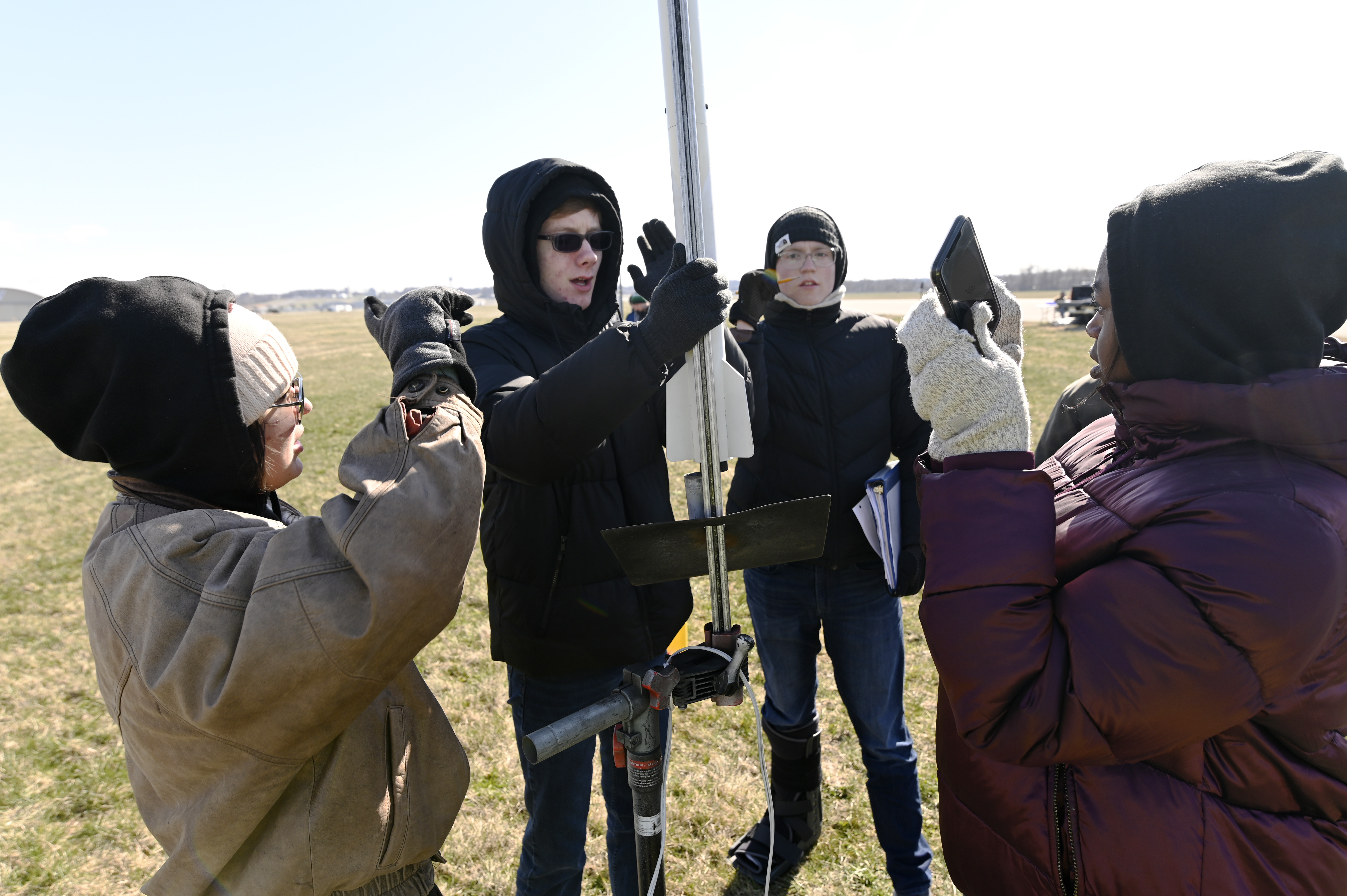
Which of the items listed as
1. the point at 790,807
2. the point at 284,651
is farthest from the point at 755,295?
the point at 284,651

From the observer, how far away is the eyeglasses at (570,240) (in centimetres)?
206

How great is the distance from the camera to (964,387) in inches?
50.1

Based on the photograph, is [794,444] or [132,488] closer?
[132,488]

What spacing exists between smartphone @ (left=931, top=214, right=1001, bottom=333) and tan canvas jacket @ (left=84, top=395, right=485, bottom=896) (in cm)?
89

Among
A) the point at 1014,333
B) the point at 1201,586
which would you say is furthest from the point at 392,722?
the point at 1014,333

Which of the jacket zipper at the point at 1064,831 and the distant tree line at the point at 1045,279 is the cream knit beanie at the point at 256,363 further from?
the distant tree line at the point at 1045,279

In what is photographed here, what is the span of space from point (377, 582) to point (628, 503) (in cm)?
93

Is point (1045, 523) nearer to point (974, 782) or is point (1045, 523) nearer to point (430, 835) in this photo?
point (974, 782)

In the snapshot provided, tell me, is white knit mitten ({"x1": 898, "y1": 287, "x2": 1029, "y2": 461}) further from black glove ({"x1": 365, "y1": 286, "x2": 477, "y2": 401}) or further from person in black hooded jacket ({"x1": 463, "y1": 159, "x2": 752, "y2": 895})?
black glove ({"x1": 365, "y1": 286, "x2": 477, "y2": 401})

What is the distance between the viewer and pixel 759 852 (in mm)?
2928

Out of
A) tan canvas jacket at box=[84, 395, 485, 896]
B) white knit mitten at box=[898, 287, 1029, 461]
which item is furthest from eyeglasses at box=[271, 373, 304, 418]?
white knit mitten at box=[898, 287, 1029, 461]

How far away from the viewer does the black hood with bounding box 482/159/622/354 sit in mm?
2018

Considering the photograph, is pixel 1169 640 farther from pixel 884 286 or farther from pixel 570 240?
pixel 884 286

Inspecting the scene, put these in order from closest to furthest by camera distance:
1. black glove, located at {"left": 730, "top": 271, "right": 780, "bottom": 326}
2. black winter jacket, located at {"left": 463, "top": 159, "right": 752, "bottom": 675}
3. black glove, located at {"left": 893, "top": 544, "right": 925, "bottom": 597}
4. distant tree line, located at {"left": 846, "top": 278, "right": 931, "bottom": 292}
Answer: black winter jacket, located at {"left": 463, "top": 159, "right": 752, "bottom": 675}, black glove, located at {"left": 893, "top": 544, "right": 925, "bottom": 597}, black glove, located at {"left": 730, "top": 271, "right": 780, "bottom": 326}, distant tree line, located at {"left": 846, "top": 278, "right": 931, "bottom": 292}
